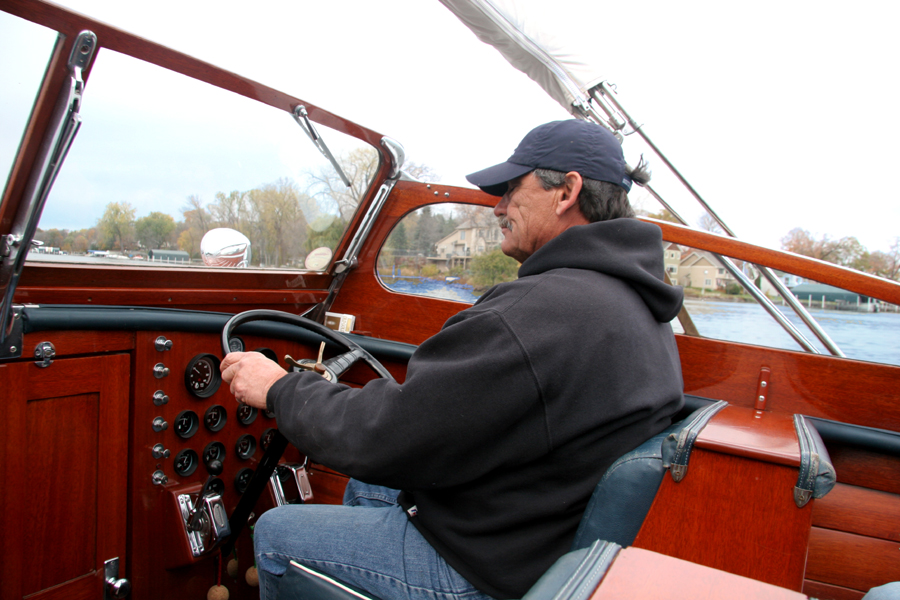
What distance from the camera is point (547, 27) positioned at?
2164mm

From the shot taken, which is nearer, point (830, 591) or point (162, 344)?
point (830, 591)

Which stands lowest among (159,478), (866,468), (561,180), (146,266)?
(159,478)

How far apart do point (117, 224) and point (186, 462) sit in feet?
2.85

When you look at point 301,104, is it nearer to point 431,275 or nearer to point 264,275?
point 264,275

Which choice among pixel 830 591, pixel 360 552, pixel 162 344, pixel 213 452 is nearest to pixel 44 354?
pixel 162 344

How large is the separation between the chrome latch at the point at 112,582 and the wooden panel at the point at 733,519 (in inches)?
65.3

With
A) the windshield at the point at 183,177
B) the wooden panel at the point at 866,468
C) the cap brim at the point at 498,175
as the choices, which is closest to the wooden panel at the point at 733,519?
the cap brim at the point at 498,175

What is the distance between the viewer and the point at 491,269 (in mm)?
2611

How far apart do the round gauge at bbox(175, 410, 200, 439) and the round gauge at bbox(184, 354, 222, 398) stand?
0.07 m

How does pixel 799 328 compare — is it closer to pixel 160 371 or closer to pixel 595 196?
pixel 595 196

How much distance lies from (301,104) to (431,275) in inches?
38.2

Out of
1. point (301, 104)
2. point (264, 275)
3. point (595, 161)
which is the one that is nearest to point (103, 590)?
point (264, 275)

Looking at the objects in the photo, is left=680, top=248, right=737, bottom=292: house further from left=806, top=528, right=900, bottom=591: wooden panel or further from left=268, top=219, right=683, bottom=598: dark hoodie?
left=268, top=219, right=683, bottom=598: dark hoodie

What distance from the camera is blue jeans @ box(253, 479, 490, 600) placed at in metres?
1.17
